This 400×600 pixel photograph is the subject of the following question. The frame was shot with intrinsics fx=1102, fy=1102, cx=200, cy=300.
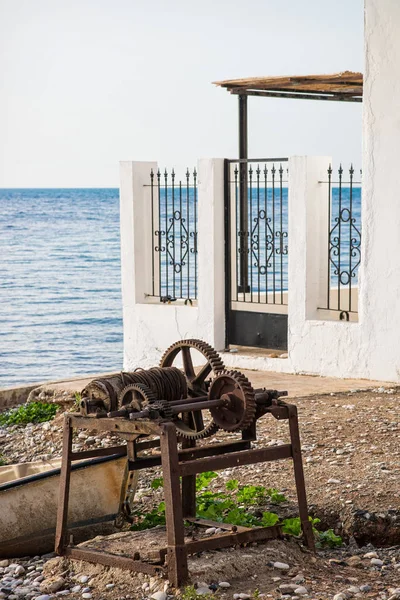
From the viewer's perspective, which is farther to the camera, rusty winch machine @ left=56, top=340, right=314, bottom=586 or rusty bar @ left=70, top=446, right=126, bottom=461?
rusty bar @ left=70, top=446, right=126, bottom=461

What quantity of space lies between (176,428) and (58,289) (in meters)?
42.1

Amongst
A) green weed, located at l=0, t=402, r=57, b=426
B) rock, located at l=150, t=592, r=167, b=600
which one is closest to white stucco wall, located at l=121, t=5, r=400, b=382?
green weed, located at l=0, t=402, r=57, b=426

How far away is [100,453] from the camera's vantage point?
7.09m

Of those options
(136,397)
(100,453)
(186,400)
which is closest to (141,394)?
(136,397)

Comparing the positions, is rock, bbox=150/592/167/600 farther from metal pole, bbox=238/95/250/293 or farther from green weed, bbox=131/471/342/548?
metal pole, bbox=238/95/250/293

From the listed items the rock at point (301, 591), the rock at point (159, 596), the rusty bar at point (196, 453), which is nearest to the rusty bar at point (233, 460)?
the rusty bar at point (196, 453)

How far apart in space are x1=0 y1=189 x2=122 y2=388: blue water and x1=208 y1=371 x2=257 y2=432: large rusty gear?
22.2 metres

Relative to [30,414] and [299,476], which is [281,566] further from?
[30,414]

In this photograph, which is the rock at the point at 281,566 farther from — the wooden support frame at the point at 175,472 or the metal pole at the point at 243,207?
the metal pole at the point at 243,207

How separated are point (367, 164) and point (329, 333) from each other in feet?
6.54

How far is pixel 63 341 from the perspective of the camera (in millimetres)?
36031

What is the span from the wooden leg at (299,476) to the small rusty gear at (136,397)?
0.89m

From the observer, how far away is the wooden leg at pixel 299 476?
678 centimetres

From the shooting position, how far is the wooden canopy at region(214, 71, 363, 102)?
13.1 metres
